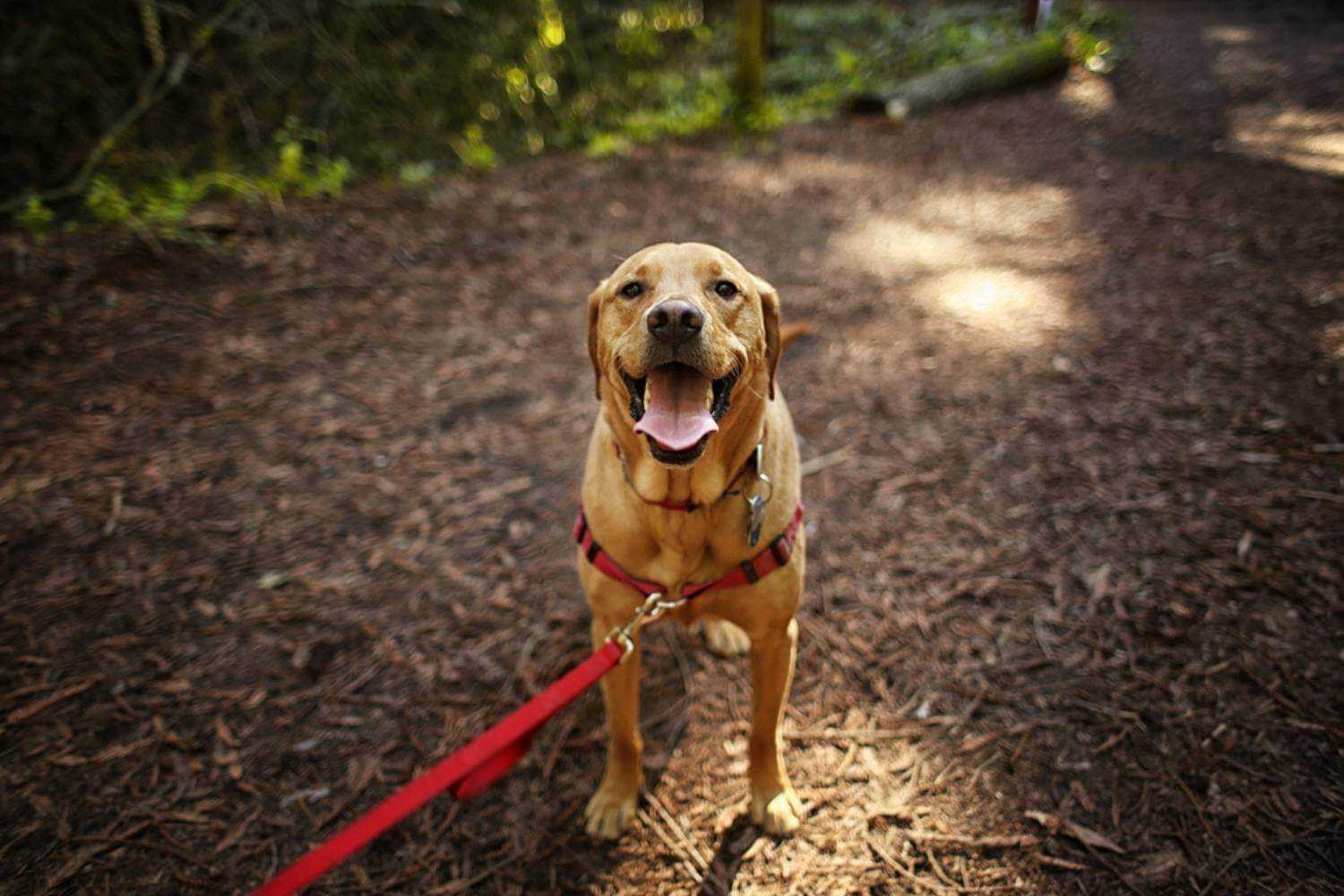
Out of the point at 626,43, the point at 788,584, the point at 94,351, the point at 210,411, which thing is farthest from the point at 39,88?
the point at 788,584

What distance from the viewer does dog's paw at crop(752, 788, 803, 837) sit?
2.40 metres

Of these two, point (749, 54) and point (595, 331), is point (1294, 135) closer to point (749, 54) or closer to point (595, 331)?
point (749, 54)

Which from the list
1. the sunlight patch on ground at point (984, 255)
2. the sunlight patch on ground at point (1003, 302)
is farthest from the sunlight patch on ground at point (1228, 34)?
the sunlight patch on ground at point (1003, 302)

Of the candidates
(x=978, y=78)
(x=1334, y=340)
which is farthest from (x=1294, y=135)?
(x=1334, y=340)

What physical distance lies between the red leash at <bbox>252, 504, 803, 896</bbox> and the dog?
13mm

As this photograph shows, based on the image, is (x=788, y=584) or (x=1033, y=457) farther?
(x=1033, y=457)

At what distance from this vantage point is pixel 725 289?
212 cm

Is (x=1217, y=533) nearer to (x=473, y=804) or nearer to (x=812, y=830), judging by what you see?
(x=812, y=830)

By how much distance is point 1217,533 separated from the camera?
130 inches

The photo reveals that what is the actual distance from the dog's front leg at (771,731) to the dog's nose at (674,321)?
1.03 m

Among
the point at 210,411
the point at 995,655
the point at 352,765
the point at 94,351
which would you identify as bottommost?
the point at 995,655

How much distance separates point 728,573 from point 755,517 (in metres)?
0.21

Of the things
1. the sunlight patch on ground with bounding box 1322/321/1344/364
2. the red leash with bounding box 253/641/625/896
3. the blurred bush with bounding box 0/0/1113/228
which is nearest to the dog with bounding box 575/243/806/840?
the red leash with bounding box 253/641/625/896

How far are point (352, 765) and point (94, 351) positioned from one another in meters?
3.85
